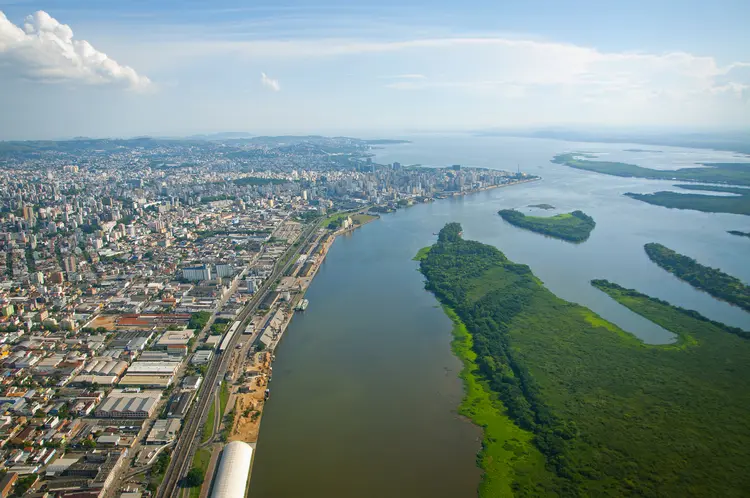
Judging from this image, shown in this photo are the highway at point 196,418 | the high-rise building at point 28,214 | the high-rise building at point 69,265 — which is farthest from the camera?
the high-rise building at point 28,214

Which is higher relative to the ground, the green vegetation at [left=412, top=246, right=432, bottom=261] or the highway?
the green vegetation at [left=412, top=246, right=432, bottom=261]

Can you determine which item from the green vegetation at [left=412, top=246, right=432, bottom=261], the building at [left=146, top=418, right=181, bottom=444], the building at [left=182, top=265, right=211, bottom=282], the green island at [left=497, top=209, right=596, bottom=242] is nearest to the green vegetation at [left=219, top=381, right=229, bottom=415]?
the building at [left=146, top=418, right=181, bottom=444]

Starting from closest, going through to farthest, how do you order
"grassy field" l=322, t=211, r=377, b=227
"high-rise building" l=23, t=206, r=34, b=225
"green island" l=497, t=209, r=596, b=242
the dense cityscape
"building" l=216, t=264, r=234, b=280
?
the dense cityscape → "building" l=216, t=264, r=234, b=280 → "green island" l=497, t=209, r=596, b=242 → "high-rise building" l=23, t=206, r=34, b=225 → "grassy field" l=322, t=211, r=377, b=227

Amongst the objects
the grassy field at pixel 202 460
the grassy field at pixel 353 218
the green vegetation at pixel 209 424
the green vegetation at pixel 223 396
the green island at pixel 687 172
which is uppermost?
the green island at pixel 687 172

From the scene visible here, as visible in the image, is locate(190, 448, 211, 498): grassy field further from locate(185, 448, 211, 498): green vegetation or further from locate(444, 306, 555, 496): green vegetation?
locate(444, 306, 555, 496): green vegetation

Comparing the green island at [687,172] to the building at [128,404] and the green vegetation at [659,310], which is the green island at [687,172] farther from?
the building at [128,404]

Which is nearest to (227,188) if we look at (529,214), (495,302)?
(529,214)

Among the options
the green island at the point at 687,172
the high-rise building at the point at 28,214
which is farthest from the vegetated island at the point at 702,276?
the high-rise building at the point at 28,214

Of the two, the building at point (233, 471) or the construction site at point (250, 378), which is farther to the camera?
the construction site at point (250, 378)
